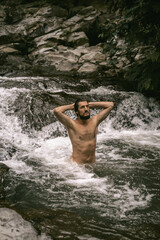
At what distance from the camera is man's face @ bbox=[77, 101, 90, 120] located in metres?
4.59

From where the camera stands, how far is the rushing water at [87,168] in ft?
10.7

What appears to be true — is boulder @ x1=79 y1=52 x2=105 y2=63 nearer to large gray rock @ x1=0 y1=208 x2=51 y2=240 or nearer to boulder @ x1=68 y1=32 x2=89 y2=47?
boulder @ x1=68 y1=32 x2=89 y2=47

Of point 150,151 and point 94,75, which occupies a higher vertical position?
point 94,75

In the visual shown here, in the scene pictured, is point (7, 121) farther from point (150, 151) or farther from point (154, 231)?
point (154, 231)

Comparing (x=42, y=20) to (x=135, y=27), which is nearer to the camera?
(x=135, y=27)

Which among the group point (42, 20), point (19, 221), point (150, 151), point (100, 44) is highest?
point (42, 20)

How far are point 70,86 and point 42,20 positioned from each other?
794 centimetres

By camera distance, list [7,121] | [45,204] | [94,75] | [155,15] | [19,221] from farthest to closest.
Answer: [94,75] → [155,15] → [7,121] → [45,204] → [19,221]

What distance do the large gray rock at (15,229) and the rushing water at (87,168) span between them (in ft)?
0.80

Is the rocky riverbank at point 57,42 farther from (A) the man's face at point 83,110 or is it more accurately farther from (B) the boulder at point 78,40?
(A) the man's face at point 83,110

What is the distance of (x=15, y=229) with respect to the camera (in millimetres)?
2625

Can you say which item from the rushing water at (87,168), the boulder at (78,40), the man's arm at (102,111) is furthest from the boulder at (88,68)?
the man's arm at (102,111)

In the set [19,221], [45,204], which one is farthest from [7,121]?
[19,221]

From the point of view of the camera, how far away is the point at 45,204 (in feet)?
12.3
